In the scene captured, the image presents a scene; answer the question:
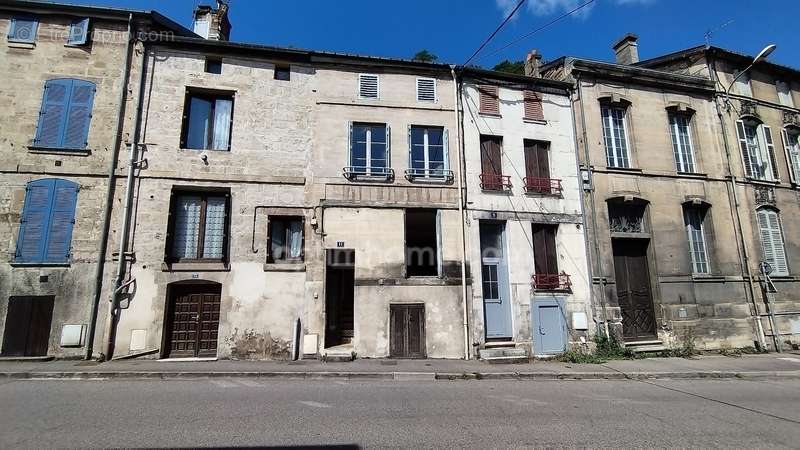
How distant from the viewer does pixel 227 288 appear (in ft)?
34.6

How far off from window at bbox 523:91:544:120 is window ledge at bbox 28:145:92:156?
13.4 m

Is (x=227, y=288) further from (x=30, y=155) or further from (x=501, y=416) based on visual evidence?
(x=501, y=416)

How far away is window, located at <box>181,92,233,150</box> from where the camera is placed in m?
11.4

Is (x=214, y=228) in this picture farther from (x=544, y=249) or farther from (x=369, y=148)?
(x=544, y=249)

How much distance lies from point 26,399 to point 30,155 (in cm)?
706

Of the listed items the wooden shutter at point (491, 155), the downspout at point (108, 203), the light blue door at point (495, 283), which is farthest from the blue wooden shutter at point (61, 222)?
the wooden shutter at point (491, 155)

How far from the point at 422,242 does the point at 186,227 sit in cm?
697

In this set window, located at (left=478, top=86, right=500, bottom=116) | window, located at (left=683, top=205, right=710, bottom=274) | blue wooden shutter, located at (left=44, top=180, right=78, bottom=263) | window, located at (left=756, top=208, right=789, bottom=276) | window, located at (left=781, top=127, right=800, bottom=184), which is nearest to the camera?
blue wooden shutter, located at (left=44, top=180, right=78, bottom=263)

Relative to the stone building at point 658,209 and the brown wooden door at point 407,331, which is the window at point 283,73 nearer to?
the brown wooden door at point 407,331

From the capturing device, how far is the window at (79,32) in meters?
10.9

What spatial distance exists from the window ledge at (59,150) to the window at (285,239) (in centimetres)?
518

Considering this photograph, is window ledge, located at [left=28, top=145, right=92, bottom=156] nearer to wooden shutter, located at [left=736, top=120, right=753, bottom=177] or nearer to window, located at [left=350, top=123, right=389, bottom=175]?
window, located at [left=350, top=123, right=389, bottom=175]

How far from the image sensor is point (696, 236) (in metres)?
13.8

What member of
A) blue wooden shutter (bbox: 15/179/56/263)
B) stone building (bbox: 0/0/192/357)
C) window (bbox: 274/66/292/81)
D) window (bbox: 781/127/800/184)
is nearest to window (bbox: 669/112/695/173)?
window (bbox: 781/127/800/184)
